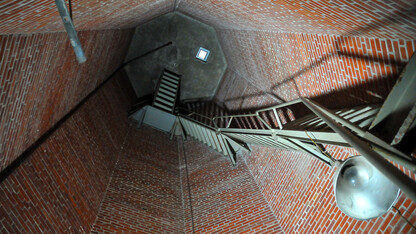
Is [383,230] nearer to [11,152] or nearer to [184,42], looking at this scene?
[11,152]

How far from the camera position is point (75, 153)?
19.7 feet

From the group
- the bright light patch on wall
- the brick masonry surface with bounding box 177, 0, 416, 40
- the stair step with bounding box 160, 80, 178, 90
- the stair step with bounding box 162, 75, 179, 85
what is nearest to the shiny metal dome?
the brick masonry surface with bounding box 177, 0, 416, 40

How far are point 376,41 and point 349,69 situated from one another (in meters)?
0.85

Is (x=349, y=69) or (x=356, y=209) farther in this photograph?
(x=349, y=69)

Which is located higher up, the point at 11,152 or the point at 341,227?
the point at 11,152

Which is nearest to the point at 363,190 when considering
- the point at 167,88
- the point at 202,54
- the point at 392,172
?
the point at 392,172

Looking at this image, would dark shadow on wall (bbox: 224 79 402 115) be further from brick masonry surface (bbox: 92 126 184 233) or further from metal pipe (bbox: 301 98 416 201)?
brick masonry surface (bbox: 92 126 184 233)

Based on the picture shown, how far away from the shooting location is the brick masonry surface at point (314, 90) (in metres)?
3.78

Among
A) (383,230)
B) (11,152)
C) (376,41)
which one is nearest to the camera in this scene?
(376,41)

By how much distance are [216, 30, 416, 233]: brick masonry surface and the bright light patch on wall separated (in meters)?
4.25

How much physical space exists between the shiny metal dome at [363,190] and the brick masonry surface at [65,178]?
424 cm

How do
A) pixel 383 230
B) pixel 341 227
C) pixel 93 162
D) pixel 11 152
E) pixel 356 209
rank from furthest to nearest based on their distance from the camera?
pixel 93 162 → pixel 341 227 → pixel 11 152 → pixel 383 230 → pixel 356 209

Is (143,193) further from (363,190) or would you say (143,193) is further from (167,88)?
(167,88)

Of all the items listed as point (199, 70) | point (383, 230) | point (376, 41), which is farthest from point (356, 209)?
point (199, 70)
